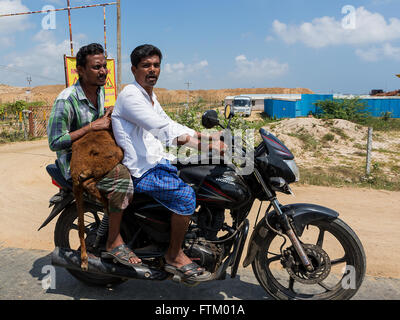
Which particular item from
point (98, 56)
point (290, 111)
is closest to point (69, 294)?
point (98, 56)

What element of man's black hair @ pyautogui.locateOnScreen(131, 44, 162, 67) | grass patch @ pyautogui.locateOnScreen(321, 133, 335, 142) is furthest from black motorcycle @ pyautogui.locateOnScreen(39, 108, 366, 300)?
grass patch @ pyautogui.locateOnScreen(321, 133, 335, 142)

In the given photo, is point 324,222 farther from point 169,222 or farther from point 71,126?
point 71,126

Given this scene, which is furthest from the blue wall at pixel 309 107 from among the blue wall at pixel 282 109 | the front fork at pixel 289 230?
the front fork at pixel 289 230

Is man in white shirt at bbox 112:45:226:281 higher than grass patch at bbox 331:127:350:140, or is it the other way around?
man in white shirt at bbox 112:45:226:281

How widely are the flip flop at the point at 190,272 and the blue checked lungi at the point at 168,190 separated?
1.54 feet

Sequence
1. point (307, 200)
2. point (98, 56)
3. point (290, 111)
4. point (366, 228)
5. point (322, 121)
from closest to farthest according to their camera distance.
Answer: point (98, 56), point (366, 228), point (307, 200), point (322, 121), point (290, 111)

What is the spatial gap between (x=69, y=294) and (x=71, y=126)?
4.99 ft

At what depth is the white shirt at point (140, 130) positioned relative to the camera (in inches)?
102

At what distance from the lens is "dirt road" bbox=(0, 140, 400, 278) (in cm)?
420

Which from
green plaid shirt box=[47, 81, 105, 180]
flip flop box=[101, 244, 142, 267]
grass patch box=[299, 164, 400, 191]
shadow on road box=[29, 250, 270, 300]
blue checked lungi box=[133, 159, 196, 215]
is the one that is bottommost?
shadow on road box=[29, 250, 270, 300]

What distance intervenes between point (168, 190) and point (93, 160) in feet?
2.07

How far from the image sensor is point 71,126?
313 centimetres

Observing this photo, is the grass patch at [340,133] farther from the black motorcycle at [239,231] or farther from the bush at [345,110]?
the black motorcycle at [239,231]

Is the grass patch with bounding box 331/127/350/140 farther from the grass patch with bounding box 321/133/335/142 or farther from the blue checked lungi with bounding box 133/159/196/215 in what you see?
the blue checked lungi with bounding box 133/159/196/215
